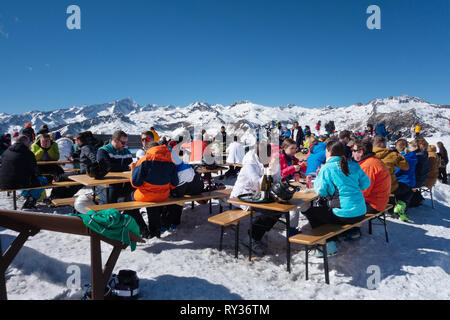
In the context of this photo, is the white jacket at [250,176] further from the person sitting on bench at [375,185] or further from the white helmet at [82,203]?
the white helmet at [82,203]

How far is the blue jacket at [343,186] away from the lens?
385cm

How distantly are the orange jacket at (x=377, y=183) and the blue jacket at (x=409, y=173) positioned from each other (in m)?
2.25

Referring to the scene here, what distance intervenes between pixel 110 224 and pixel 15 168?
4.45 metres

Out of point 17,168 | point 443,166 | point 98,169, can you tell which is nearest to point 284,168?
point 98,169

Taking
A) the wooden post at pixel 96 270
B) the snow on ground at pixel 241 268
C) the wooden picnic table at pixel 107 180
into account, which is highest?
the wooden picnic table at pixel 107 180

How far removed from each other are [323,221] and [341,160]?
0.94m

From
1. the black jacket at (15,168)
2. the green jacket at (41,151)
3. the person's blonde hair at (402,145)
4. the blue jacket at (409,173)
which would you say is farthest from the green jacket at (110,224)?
the person's blonde hair at (402,145)

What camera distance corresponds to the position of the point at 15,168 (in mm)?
5742

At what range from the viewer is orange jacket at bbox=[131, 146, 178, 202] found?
4.37m

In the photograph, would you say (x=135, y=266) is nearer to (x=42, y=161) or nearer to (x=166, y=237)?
(x=166, y=237)

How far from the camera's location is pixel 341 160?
3842mm

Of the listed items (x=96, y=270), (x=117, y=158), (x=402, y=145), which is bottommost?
(x=96, y=270)

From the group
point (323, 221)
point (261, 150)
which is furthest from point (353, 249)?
point (261, 150)

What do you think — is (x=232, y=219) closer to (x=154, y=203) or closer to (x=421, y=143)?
(x=154, y=203)
